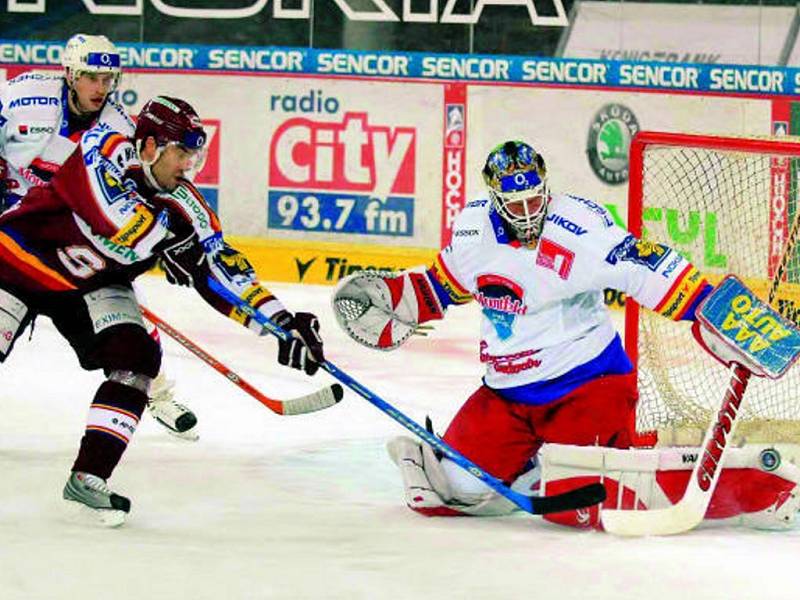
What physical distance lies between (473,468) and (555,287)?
40cm

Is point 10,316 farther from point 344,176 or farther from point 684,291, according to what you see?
point 344,176

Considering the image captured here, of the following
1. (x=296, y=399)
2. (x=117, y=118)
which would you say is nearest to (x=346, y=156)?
(x=117, y=118)

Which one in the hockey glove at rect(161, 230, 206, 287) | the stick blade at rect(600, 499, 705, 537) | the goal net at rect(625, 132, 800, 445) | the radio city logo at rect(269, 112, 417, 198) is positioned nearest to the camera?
the stick blade at rect(600, 499, 705, 537)

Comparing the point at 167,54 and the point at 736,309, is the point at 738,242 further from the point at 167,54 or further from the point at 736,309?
the point at 167,54

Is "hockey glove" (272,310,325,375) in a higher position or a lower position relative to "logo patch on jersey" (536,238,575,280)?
lower

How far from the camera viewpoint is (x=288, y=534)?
12.8 ft

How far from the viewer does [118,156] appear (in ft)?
13.3

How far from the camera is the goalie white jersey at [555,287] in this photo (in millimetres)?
4051

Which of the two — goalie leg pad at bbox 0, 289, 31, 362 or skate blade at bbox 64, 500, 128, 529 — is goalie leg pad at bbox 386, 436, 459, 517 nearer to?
skate blade at bbox 64, 500, 128, 529

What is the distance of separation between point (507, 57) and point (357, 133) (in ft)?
2.09

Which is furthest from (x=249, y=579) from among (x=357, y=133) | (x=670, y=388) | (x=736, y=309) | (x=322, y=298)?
(x=357, y=133)

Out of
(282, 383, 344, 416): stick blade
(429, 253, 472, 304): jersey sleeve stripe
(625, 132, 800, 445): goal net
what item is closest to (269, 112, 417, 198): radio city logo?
(625, 132, 800, 445): goal net

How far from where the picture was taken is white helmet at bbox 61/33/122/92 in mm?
5121

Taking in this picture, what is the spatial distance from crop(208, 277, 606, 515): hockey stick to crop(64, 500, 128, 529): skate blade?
49 cm
